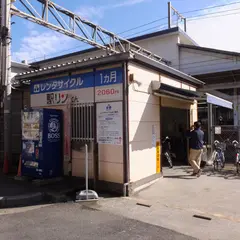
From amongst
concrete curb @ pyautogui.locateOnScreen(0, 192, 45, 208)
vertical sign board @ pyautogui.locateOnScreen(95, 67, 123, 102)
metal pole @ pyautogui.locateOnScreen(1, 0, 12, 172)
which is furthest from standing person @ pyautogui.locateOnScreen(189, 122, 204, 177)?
metal pole @ pyautogui.locateOnScreen(1, 0, 12, 172)

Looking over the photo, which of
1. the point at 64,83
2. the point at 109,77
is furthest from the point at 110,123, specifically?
the point at 64,83

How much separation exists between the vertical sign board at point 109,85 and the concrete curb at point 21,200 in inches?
118

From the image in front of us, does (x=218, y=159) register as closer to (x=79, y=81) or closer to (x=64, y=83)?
(x=79, y=81)

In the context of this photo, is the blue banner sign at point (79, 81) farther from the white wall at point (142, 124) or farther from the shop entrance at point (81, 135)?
the shop entrance at point (81, 135)

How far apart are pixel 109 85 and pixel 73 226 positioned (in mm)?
3880

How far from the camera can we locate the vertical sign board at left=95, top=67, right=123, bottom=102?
748 cm

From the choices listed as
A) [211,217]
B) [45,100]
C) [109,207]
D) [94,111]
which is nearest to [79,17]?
[45,100]

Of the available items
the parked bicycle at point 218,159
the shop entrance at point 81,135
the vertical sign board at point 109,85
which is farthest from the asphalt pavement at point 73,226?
the parked bicycle at point 218,159

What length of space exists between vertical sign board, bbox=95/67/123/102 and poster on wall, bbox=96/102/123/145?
0.61 feet

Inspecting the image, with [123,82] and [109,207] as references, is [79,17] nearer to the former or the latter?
[123,82]

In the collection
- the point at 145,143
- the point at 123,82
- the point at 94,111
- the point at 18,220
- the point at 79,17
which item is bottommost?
the point at 18,220

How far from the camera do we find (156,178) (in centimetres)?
882

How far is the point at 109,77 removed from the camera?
25.2 ft

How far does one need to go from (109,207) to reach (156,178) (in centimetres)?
287
